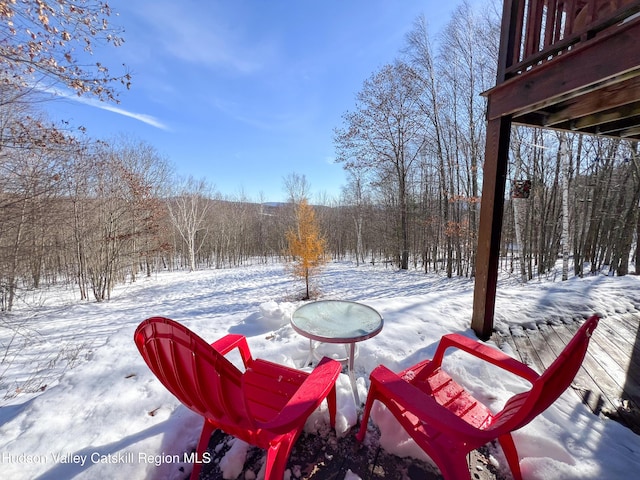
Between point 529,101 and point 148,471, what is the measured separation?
148 inches

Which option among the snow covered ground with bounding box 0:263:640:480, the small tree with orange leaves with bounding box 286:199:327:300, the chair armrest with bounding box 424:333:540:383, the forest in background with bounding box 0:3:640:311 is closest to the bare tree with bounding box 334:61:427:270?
the forest in background with bounding box 0:3:640:311

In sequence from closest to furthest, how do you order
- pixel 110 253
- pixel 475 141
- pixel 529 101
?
pixel 529 101, pixel 110 253, pixel 475 141

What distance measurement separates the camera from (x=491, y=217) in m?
2.55

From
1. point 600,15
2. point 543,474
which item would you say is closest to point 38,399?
point 543,474

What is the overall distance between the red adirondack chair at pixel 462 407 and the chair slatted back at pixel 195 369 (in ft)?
2.41

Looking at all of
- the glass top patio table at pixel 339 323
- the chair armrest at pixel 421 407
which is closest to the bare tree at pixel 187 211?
the glass top patio table at pixel 339 323

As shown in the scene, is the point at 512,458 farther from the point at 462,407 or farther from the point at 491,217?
the point at 491,217

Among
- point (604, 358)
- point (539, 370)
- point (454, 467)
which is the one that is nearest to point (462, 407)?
point (454, 467)

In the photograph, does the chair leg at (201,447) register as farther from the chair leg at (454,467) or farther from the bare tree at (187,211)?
the bare tree at (187,211)

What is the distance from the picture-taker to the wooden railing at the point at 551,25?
1.77 meters

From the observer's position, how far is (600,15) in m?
1.91

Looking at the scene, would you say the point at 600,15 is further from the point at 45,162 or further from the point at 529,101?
the point at 45,162

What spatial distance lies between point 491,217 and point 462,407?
1.84 metres

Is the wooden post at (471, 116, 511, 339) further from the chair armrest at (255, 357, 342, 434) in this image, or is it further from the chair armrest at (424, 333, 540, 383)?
the chair armrest at (255, 357, 342, 434)
